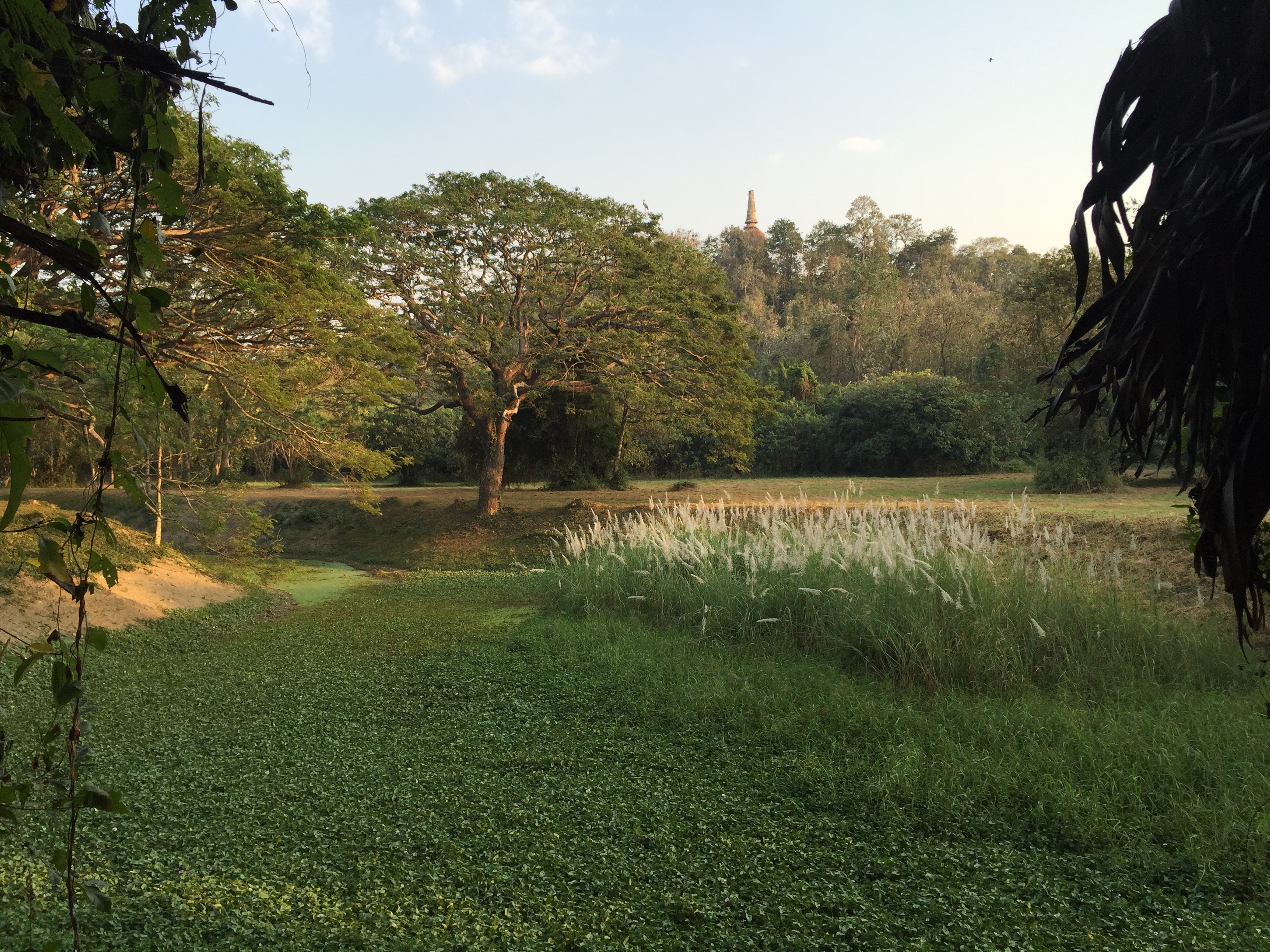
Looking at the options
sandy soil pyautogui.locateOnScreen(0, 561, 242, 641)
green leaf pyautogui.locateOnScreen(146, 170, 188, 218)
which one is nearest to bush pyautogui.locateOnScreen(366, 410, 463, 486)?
sandy soil pyautogui.locateOnScreen(0, 561, 242, 641)

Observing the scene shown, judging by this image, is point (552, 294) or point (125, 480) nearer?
point (125, 480)

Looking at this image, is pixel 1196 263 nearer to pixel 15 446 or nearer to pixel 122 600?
pixel 15 446

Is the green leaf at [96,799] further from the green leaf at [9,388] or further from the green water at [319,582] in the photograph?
the green water at [319,582]

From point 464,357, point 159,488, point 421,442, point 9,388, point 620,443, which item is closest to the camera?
point 9,388

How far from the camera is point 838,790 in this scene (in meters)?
3.80

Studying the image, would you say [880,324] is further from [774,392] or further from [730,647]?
[730,647]

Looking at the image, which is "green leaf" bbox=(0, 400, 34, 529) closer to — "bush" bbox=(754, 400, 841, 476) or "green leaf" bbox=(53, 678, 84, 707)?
"green leaf" bbox=(53, 678, 84, 707)

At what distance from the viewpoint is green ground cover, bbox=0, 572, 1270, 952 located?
266cm

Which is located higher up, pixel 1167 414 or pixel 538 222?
pixel 538 222

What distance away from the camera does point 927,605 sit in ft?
18.5

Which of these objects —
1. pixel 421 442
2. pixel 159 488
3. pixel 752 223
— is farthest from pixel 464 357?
pixel 752 223

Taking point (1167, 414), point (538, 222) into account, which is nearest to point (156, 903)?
point (1167, 414)

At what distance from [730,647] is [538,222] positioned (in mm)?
10628

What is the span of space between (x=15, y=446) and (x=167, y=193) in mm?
425
